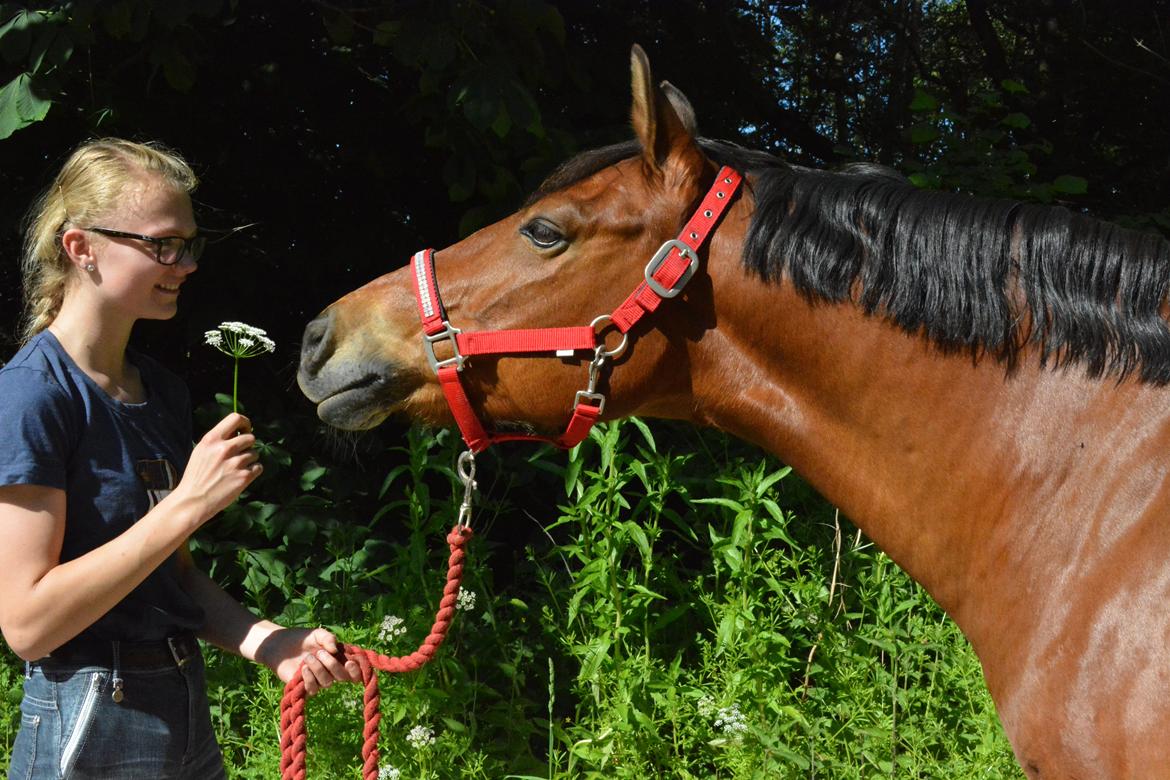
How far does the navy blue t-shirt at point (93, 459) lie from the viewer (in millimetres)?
1686

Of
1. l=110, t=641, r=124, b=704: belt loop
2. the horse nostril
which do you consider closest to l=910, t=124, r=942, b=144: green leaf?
the horse nostril

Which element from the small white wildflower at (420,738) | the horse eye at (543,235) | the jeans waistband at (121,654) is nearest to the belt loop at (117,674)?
the jeans waistband at (121,654)

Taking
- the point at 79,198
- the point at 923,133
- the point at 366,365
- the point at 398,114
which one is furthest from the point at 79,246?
the point at 923,133

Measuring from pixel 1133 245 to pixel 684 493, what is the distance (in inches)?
75.8

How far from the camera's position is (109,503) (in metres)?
1.81

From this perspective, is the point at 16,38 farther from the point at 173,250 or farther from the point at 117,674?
the point at 117,674

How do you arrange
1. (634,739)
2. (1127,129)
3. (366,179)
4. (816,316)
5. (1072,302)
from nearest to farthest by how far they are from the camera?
(1072,302) < (816,316) < (634,739) < (366,179) < (1127,129)

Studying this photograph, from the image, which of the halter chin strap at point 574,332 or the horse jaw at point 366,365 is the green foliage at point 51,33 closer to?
the horse jaw at point 366,365

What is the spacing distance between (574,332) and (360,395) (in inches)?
19.0

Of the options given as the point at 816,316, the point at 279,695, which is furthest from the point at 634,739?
the point at 816,316

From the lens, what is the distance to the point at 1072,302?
172cm

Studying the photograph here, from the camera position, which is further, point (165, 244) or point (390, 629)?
point (390, 629)

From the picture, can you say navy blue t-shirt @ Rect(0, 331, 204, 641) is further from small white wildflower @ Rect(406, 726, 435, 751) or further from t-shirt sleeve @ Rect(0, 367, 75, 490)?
small white wildflower @ Rect(406, 726, 435, 751)

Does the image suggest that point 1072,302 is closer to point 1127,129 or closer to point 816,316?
point 816,316
